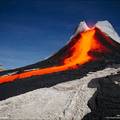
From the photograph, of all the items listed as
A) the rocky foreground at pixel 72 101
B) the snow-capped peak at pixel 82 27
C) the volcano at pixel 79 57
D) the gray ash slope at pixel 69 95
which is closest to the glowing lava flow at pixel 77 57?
the volcano at pixel 79 57

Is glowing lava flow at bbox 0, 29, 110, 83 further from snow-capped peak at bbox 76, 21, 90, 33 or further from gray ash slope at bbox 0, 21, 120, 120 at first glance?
gray ash slope at bbox 0, 21, 120, 120

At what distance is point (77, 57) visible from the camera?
36062mm

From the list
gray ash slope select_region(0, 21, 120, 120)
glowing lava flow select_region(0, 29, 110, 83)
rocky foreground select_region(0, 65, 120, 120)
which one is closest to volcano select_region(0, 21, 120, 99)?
glowing lava flow select_region(0, 29, 110, 83)

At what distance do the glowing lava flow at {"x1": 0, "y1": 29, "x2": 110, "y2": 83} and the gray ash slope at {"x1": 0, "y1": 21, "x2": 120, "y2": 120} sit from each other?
5.91 ft

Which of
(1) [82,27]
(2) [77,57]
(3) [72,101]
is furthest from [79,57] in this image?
(3) [72,101]

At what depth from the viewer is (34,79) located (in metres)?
30.2

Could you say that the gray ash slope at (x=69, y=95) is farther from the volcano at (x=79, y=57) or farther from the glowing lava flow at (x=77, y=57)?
the glowing lava flow at (x=77, y=57)

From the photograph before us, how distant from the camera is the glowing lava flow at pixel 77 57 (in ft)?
107

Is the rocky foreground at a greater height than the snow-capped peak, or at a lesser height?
lesser

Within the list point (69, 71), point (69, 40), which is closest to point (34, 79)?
point (69, 71)

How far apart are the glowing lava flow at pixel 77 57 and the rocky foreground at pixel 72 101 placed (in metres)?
5.31

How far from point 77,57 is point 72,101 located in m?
12.4

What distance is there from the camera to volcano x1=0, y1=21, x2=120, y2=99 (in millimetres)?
31156

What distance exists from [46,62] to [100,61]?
8.46 m
